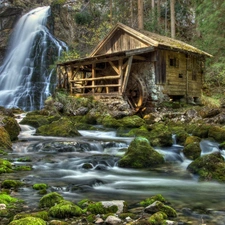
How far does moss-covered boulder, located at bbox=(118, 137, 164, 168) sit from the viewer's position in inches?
316

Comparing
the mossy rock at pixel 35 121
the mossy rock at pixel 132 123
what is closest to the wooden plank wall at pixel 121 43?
the mossy rock at pixel 132 123

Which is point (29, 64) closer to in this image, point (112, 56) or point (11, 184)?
point (112, 56)

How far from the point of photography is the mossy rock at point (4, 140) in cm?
960

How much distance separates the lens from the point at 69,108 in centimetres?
1961

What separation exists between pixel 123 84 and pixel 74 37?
21.0 meters

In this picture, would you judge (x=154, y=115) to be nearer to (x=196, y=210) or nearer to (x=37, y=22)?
(x=196, y=210)

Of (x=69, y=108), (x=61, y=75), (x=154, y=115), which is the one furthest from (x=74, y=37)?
(x=154, y=115)

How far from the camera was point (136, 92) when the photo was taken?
20141 millimetres

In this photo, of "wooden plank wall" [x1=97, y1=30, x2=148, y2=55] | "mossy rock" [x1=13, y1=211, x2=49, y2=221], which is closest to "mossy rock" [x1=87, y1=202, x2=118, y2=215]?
"mossy rock" [x1=13, y1=211, x2=49, y2=221]

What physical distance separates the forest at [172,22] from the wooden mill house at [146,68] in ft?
6.75

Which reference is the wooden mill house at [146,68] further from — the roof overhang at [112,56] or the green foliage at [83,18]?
the green foliage at [83,18]

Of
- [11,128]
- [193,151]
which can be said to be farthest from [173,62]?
[11,128]

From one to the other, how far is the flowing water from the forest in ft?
44.8

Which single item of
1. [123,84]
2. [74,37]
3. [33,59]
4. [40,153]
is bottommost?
[40,153]
